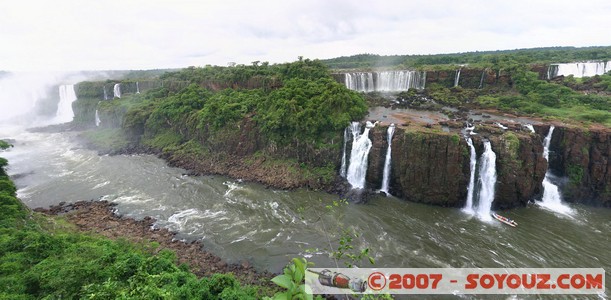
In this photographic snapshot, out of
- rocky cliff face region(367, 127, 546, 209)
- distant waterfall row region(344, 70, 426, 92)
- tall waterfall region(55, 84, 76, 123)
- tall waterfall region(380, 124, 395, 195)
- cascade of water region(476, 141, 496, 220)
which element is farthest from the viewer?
tall waterfall region(55, 84, 76, 123)

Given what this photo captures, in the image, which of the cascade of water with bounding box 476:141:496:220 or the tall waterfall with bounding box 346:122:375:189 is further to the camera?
the tall waterfall with bounding box 346:122:375:189

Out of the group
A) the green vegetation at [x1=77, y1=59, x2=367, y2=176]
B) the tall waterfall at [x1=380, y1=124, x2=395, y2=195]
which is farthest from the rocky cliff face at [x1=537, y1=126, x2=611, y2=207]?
the green vegetation at [x1=77, y1=59, x2=367, y2=176]

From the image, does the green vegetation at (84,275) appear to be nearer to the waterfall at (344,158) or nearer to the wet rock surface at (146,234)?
the wet rock surface at (146,234)

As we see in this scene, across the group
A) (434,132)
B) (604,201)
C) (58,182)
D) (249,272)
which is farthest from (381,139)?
(58,182)

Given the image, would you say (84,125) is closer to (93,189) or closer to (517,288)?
(93,189)

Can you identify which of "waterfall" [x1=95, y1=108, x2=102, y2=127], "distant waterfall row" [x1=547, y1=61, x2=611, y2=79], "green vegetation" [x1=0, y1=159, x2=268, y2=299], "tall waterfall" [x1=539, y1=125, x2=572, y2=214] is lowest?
"tall waterfall" [x1=539, y1=125, x2=572, y2=214]
